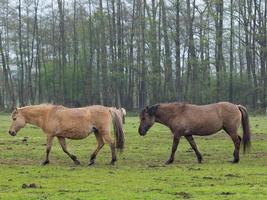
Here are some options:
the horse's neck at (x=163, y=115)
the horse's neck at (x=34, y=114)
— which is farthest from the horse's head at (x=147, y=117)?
the horse's neck at (x=34, y=114)

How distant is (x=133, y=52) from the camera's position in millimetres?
67000

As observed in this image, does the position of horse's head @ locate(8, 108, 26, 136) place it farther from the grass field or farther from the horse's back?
the horse's back

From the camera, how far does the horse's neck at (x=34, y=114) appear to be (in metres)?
15.7

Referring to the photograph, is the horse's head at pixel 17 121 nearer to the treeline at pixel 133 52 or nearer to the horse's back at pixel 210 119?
the horse's back at pixel 210 119

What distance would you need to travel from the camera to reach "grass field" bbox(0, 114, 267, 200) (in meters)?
10.3

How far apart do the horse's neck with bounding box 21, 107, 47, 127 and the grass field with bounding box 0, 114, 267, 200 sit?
116 cm

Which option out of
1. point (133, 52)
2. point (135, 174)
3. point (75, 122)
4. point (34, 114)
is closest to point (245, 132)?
point (135, 174)

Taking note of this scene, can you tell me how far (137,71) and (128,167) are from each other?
167 ft

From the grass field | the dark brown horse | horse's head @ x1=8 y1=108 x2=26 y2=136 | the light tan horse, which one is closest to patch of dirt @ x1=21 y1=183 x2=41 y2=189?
the grass field

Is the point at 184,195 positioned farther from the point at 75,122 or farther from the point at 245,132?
the point at 245,132

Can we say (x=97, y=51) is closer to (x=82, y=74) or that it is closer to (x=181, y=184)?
(x=82, y=74)

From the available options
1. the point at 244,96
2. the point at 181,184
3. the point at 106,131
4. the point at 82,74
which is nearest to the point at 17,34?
the point at 82,74

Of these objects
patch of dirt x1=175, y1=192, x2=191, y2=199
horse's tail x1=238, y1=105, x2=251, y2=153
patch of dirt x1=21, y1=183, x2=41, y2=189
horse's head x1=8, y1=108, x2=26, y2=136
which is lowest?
patch of dirt x1=175, y1=192, x2=191, y2=199

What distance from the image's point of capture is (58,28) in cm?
7162
